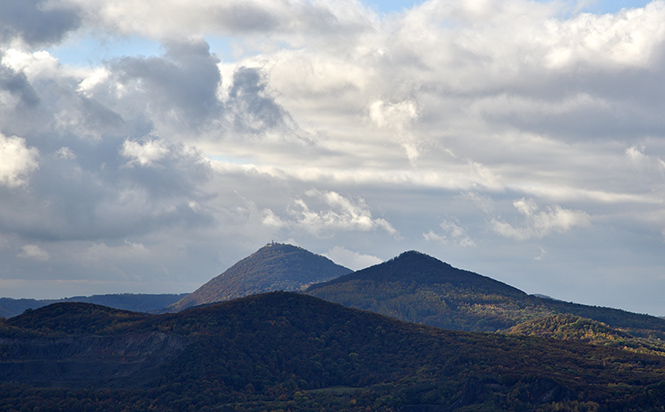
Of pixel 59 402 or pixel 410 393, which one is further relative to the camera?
pixel 410 393

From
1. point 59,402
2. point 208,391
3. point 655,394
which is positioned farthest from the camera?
point 208,391

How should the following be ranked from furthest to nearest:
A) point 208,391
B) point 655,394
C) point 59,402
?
point 208,391 < point 59,402 < point 655,394

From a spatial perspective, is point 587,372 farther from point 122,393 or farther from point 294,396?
point 122,393

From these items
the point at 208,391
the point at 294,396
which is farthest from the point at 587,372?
the point at 208,391

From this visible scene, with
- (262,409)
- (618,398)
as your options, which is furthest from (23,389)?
(618,398)

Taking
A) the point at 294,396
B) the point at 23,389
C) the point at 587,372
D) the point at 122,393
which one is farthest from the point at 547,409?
the point at 23,389

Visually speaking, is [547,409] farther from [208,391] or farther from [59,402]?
[59,402]

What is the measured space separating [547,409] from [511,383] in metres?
17.1

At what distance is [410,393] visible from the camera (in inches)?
7751

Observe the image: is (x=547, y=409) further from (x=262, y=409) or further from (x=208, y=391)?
(x=208, y=391)

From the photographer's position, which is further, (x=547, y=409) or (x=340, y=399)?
(x=340, y=399)

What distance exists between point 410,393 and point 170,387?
6844cm

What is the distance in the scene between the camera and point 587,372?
197875mm

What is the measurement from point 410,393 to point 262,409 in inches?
1672
